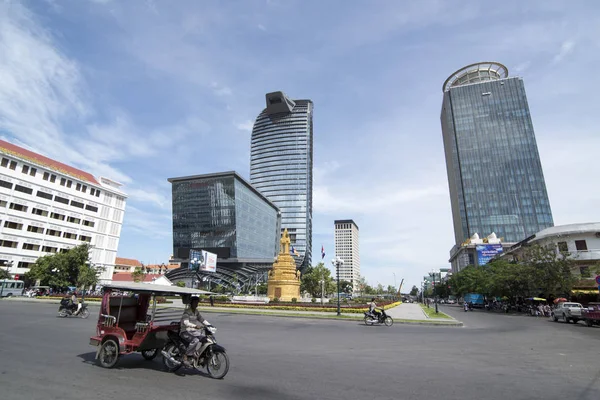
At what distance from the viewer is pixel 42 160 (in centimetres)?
6675

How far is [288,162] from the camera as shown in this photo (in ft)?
504

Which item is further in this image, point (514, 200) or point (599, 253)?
point (514, 200)

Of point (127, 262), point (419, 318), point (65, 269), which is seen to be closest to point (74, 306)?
point (419, 318)

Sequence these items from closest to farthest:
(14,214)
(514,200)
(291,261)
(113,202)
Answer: (291,261)
(14,214)
(113,202)
(514,200)

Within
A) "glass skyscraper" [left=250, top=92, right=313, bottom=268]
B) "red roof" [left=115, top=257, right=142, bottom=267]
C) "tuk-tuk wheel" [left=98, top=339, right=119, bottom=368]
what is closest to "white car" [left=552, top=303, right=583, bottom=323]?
"tuk-tuk wheel" [left=98, top=339, right=119, bottom=368]

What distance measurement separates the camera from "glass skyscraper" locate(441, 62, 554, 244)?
114 meters

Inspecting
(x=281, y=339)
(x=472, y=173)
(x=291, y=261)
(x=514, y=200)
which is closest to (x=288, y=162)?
(x=472, y=173)

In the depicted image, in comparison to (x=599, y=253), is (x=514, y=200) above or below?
above

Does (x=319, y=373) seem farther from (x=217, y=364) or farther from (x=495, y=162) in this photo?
(x=495, y=162)

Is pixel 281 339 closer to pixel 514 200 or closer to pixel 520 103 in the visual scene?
pixel 514 200

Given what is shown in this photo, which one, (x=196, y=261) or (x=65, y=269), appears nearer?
(x=65, y=269)

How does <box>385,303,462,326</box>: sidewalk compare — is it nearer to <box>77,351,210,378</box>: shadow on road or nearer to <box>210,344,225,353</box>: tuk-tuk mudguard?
<box>77,351,210,378</box>: shadow on road

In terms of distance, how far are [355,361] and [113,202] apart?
8498 cm

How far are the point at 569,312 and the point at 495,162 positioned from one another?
110415 mm
